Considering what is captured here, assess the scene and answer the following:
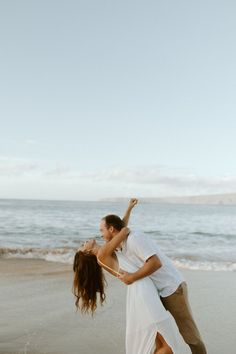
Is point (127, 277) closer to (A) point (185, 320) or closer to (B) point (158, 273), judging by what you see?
(B) point (158, 273)

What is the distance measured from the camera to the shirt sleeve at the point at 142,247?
12.1 ft

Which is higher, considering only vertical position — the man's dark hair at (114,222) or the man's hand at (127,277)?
the man's dark hair at (114,222)

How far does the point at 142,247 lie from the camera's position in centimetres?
369

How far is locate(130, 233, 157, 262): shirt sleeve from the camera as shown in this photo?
12.1 ft

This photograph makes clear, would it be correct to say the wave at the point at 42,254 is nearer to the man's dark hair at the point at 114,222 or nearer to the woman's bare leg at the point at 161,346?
the woman's bare leg at the point at 161,346

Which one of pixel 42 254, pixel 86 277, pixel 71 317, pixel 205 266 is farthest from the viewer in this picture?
pixel 42 254

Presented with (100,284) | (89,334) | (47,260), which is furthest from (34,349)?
(47,260)

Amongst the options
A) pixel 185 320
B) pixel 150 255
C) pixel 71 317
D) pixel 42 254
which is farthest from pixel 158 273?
pixel 42 254

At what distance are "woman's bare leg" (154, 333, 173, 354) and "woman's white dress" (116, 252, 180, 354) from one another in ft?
0.23

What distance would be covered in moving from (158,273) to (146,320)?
1.32 feet

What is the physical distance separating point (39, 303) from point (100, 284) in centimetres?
374

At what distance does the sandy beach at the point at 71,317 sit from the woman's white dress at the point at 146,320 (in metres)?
0.44

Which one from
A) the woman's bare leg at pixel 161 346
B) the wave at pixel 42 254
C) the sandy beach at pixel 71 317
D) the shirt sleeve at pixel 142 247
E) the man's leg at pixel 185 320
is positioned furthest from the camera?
the wave at pixel 42 254

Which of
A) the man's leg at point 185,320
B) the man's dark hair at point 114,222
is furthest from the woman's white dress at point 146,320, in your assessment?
the man's dark hair at point 114,222
